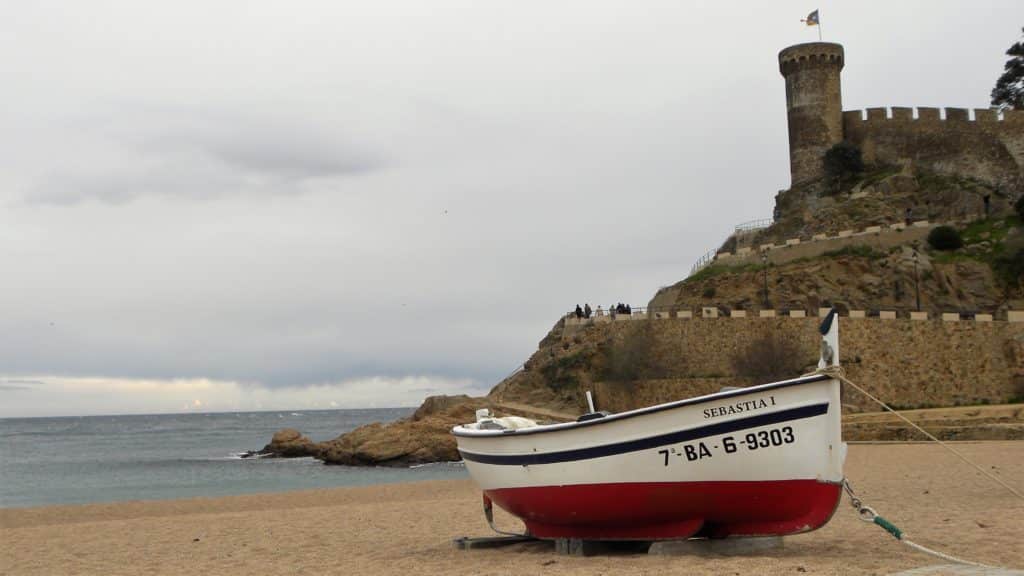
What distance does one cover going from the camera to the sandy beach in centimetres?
852

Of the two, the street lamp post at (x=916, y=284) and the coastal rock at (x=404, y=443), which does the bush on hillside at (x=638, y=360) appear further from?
the street lamp post at (x=916, y=284)

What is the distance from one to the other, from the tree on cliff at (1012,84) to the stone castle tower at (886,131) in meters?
3.84

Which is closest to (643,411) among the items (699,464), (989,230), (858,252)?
(699,464)

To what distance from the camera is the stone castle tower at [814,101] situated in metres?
50.6

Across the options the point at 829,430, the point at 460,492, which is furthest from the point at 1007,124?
the point at 829,430

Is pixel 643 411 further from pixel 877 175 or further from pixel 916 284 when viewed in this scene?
pixel 877 175

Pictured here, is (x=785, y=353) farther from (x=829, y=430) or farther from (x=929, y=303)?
(x=829, y=430)

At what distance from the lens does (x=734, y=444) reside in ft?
27.1

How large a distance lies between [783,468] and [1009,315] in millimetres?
30508

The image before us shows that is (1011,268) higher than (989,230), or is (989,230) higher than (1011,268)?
(989,230)

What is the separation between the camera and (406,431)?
38.6 metres

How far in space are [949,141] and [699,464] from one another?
46528mm

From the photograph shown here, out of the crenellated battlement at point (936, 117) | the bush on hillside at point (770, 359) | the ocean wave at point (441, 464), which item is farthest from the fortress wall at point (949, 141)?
the ocean wave at point (441, 464)

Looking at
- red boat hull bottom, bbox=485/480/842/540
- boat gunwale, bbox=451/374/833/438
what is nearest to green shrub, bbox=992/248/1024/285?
boat gunwale, bbox=451/374/833/438
